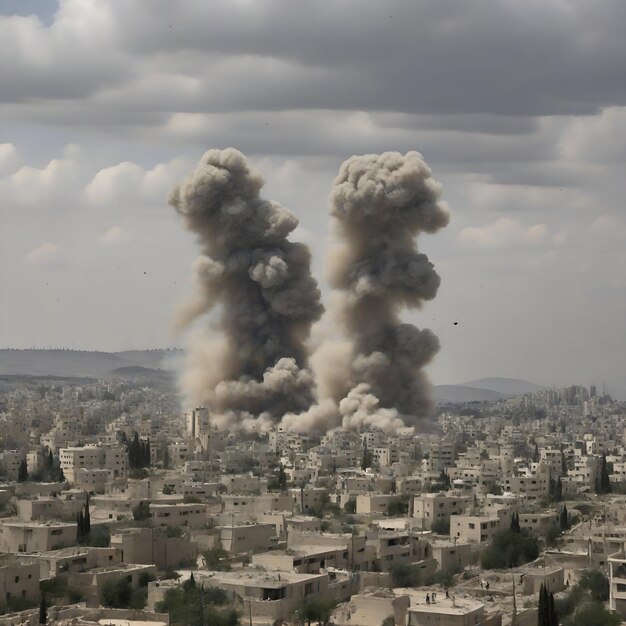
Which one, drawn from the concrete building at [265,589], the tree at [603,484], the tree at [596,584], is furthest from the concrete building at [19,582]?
the tree at [603,484]

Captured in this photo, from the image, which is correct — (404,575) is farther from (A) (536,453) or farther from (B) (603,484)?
(A) (536,453)

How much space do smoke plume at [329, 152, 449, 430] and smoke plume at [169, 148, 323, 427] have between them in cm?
218

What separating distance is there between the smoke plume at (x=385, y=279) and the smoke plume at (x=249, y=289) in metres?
2.18

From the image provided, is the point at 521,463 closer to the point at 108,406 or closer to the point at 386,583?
the point at 386,583

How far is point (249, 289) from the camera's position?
3068 inches

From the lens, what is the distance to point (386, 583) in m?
36.2

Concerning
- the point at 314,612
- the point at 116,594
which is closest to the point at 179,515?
the point at 116,594

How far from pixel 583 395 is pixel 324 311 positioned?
352 feet

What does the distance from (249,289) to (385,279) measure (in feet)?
23.0

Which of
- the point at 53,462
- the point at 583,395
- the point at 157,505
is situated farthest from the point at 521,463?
the point at 583,395

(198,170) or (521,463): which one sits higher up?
(198,170)

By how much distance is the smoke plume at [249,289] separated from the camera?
76.1m

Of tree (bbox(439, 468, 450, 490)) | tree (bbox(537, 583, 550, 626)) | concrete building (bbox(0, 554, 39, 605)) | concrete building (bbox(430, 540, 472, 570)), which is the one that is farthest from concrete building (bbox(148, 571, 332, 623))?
tree (bbox(439, 468, 450, 490))

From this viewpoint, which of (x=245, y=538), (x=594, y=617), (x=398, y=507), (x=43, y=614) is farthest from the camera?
(x=398, y=507)
